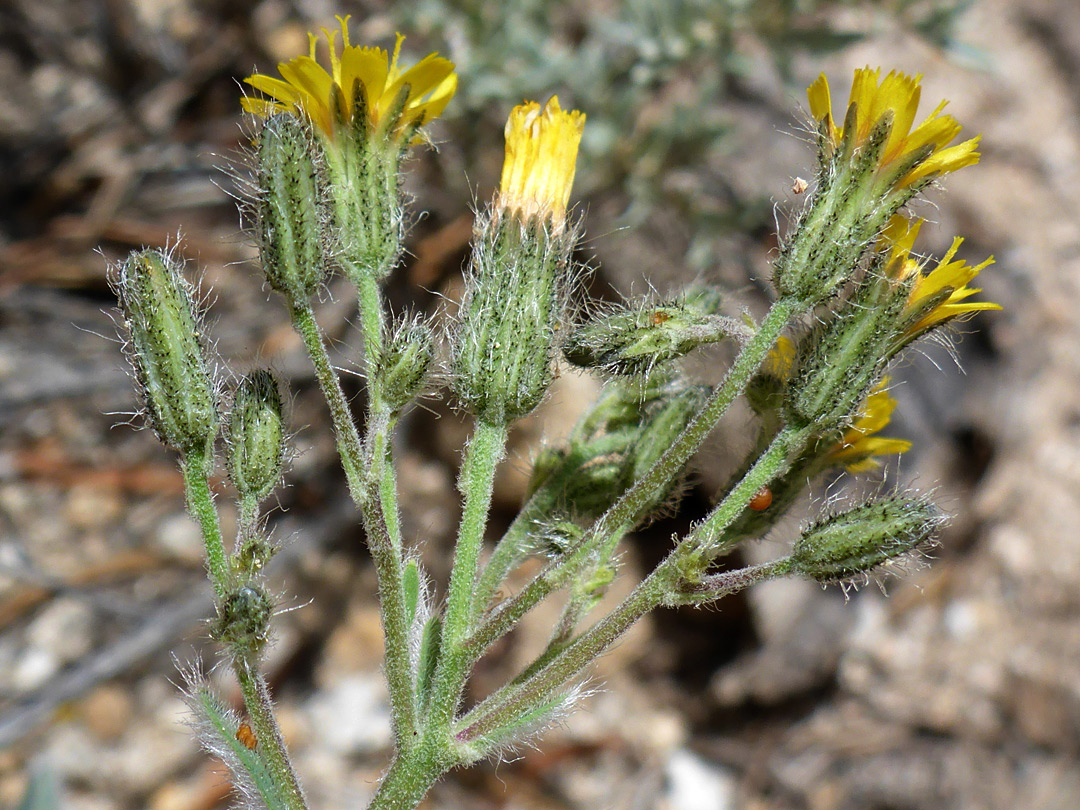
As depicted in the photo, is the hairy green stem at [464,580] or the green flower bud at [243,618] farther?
the hairy green stem at [464,580]

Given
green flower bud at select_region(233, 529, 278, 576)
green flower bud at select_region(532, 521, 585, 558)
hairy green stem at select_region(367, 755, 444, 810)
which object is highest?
green flower bud at select_region(233, 529, 278, 576)

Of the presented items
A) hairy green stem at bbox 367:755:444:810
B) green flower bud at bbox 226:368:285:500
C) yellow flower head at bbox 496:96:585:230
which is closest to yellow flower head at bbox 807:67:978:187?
yellow flower head at bbox 496:96:585:230

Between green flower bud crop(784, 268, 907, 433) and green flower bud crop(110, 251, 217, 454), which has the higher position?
green flower bud crop(110, 251, 217, 454)

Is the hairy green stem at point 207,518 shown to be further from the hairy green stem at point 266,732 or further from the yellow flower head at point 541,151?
the yellow flower head at point 541,151

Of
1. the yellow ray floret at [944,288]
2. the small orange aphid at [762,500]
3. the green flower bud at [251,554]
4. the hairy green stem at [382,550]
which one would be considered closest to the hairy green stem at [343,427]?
the hairy green stem at [382,550]

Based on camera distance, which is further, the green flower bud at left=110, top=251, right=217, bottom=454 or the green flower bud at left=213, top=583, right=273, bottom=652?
the green flower bud at left=110, top=251, right=217, bottom=454

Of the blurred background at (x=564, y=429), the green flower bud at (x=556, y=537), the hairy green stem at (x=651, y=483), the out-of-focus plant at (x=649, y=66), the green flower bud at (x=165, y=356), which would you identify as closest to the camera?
the hairy green stem at (x=651, y=483)

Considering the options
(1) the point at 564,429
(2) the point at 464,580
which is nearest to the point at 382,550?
(2) the point at 464,580

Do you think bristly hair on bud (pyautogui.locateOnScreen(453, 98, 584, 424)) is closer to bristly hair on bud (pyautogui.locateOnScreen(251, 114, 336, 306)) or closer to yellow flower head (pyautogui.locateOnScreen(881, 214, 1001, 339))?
bristly hair on bud (pyautogui.locateOnScreen(251, 114, 336, 306))
